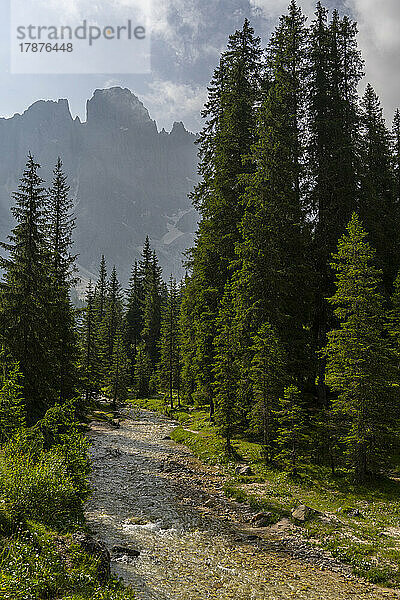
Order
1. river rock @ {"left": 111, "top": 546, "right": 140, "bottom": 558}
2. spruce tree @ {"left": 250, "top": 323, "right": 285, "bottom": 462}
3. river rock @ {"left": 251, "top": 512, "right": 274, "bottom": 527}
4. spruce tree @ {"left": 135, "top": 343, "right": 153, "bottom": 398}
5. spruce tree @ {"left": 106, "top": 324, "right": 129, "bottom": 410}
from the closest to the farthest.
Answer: river rock @ {"left": 111, "top": 546, "right": 140, "bottom": 558} < river rock @ {"left": 251, "top": 512, "right": 274, "bottom": 527} < spruce tree @ {"left": 250, "top": 323, "right": 285, "bottom": 462} < spruce tree @ {"left": 106, "top": 324, "right": 129, "bottom": 410} < spruce tree @ {"left": 135, "top": 343, "right": 153, "bottom": 398}

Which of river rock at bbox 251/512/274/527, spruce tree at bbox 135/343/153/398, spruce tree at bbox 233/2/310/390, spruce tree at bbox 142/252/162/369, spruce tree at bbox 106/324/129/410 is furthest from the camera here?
spruce tree at bbox 142/252/162/369

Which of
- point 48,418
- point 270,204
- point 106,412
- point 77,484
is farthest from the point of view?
point 106,412

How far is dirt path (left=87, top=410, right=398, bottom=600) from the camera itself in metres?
10.9

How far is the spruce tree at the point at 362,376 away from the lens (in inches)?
716

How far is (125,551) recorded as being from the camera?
12766 mm

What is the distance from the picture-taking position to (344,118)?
1236 inches

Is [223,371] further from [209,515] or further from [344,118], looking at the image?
[344,118]

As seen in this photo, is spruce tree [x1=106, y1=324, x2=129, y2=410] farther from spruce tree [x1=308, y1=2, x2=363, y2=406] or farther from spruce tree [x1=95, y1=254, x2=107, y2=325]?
spruce tree [x1=308, y1=2, x2=363, y2=406]

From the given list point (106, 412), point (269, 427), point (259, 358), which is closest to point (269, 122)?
point (259, 358)

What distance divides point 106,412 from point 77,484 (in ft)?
115

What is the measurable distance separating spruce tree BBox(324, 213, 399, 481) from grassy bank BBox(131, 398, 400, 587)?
4.97ft

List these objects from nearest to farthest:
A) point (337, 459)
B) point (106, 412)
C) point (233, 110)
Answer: point (337, 459)
point (233, 110)
point (106, 412)

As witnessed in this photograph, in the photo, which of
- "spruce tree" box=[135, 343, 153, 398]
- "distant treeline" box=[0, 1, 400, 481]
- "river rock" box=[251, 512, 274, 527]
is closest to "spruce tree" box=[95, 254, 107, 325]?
"spruce tree" box=[135, 343, 153, 398]

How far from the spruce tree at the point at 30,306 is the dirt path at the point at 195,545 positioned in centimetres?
604
